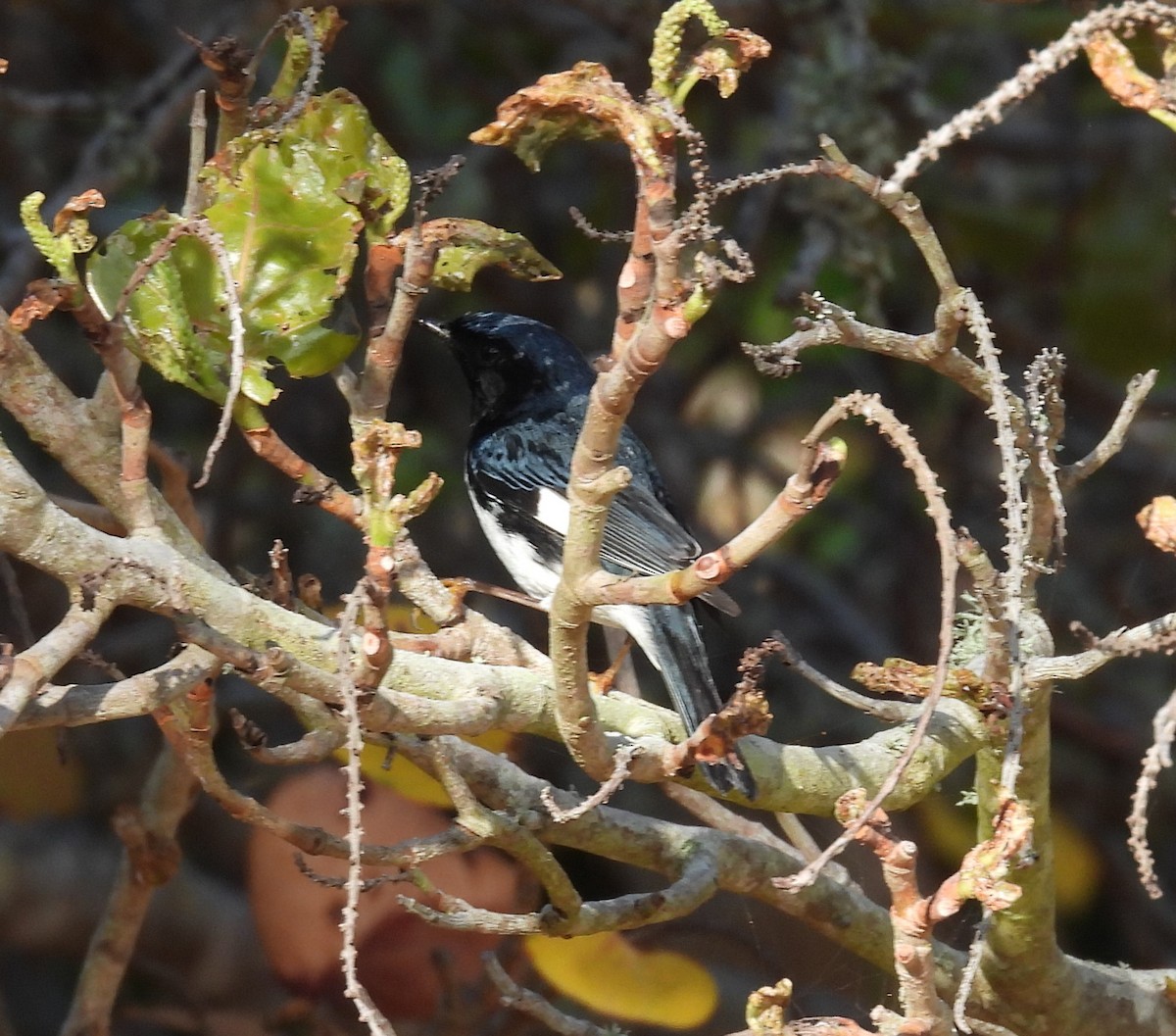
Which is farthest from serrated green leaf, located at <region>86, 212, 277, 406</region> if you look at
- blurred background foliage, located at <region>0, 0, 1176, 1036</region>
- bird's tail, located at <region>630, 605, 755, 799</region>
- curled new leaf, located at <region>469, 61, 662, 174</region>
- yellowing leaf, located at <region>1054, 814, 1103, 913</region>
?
yellowing leaf, located at <region>1054, 814, 1103, 913</region>

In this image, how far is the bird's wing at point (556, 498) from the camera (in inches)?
130

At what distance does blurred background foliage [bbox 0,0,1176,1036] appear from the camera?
419 centimetres

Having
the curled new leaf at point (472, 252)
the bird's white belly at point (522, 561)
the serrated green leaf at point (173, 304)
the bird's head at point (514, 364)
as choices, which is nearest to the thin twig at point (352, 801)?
the serrated green leaf at point (173, 304)

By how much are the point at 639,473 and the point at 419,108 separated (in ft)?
6.40

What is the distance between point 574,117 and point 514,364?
79.3 inches

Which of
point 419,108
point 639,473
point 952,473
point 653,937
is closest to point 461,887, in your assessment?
point 653,937

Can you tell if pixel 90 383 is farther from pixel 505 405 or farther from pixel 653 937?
pixel 653 937

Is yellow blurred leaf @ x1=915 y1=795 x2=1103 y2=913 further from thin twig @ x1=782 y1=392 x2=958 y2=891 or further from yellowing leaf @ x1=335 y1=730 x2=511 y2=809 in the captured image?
thin twig @ x1=782 y1=392 x2=958 y2=891

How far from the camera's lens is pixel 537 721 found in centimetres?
205

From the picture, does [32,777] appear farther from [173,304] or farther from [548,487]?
[173,304]

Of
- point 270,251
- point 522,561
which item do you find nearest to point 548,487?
point 522,561

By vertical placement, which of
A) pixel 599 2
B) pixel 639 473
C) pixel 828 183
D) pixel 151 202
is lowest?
pixel 639 473

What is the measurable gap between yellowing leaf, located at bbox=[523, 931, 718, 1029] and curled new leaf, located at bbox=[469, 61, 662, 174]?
4.80ft

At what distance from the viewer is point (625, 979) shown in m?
2.85
